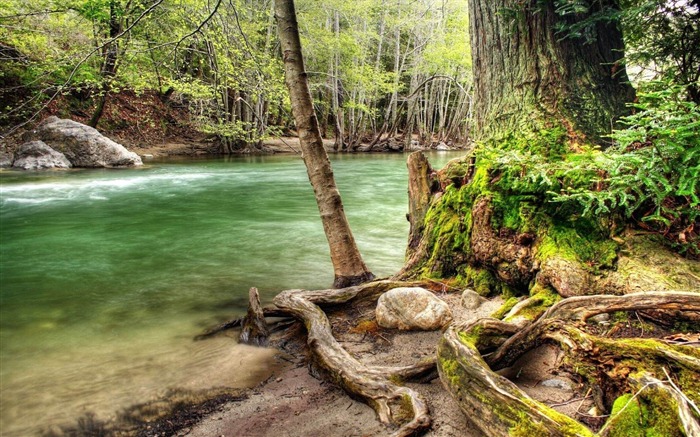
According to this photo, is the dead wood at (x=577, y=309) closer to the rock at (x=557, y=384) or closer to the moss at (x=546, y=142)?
the rock at (x=557, y=384)

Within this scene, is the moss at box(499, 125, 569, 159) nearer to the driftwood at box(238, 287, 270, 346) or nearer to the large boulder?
the driftwood at box(238, 287, 270, 346)

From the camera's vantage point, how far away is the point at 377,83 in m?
28.7

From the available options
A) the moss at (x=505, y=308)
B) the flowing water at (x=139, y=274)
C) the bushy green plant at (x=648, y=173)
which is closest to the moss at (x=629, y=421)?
the bushy green plant at (x=648, y=173)

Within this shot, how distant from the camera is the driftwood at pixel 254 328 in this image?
3951 mm

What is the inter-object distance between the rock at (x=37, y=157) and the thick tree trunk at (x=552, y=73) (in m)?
18.8

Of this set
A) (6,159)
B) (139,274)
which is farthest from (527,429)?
(6,159)

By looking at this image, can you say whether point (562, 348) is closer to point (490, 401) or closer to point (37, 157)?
point (490, 401)

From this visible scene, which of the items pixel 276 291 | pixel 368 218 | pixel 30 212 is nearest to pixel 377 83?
pixel 368 218

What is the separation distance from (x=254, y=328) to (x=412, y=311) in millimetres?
1472

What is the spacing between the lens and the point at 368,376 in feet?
9.12

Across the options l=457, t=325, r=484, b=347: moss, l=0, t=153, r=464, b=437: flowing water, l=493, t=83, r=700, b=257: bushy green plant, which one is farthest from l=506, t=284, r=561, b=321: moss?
l=0, t=153, r=464, b=437: flowing water

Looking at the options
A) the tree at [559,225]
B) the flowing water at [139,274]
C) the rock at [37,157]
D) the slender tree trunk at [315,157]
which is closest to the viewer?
the tree at [559,225]

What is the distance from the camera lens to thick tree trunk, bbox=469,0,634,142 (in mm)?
3703

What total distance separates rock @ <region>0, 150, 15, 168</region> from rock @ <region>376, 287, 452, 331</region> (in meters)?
19.2
